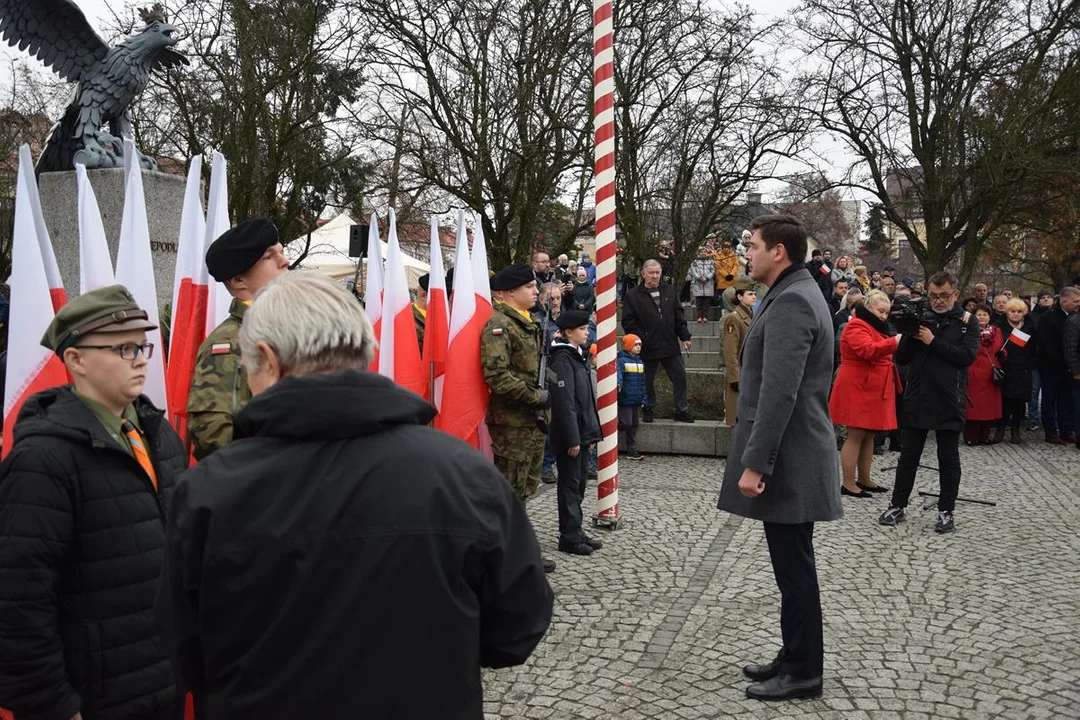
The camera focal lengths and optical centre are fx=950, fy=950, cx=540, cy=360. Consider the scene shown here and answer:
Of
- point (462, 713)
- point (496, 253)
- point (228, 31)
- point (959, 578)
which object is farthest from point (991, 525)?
point (228, 31)

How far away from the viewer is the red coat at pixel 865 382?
8.28 m

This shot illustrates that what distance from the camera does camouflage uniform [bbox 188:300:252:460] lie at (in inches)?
128

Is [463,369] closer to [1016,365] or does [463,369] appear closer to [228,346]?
[228,346]

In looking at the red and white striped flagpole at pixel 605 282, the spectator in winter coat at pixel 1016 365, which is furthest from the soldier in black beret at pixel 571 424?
the spectator in winter coat at pixel 1016 365

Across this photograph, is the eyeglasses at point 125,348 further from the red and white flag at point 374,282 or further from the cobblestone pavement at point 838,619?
the red and white flag at point 374,282

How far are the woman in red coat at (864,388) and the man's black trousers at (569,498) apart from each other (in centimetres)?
290

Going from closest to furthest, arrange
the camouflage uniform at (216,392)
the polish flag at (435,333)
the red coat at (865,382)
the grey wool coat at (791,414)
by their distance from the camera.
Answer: the camouflage uniform at (216,392), the grey wool coat at (791,414), the polish flag at (435,333), the red coat at (865,382)

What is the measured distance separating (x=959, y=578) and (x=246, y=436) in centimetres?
523

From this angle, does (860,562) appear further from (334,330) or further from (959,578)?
(334,330)

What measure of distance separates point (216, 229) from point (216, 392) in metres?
1.52

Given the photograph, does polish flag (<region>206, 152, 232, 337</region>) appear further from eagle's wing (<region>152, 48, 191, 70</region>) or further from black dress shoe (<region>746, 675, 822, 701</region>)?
black dress shoe (<region>746, 675, 822, 701</region>)

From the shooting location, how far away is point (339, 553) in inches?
63.2

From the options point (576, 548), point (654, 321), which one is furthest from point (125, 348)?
point (654, 321)

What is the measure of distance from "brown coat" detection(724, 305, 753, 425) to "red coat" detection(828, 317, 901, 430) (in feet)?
7.02
